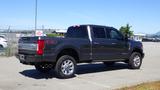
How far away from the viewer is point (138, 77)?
1224cm

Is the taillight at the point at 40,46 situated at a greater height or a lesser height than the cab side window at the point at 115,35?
lesser

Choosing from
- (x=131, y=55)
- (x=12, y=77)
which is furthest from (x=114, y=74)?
(x=12, y=77)

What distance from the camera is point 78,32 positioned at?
13.3 m

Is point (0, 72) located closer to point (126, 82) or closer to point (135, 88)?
point (126, 82)

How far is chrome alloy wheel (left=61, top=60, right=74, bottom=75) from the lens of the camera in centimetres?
1163

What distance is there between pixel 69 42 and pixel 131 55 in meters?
3.99

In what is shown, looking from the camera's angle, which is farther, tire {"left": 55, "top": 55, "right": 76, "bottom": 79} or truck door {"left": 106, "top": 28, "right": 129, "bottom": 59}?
truck door {"left": 106, "top": 28, "right": 129, "bottom": 59}

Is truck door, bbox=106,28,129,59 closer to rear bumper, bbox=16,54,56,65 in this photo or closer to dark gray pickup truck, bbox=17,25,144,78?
dark gray pickup truck, bbox=17,25,144,78

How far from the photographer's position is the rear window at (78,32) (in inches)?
510

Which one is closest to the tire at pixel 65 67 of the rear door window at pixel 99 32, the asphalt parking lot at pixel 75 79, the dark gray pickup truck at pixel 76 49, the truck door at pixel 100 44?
the dark gray pickup truck at pixel 76 49

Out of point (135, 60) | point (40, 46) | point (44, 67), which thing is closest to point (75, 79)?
point (44, 67)

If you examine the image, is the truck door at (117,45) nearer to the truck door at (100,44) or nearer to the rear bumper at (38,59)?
the truck door at (100,44)

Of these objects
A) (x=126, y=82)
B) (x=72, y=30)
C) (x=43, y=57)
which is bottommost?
(x=126, y=82)

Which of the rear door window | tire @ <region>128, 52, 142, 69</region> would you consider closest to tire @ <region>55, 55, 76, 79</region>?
the rear door window
